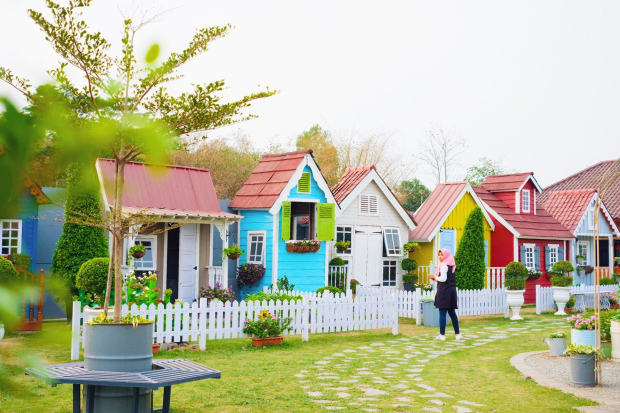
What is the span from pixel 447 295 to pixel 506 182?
14257mm

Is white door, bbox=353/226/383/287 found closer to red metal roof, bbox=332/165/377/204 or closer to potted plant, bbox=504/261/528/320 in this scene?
red metal roof, bbox=332/165/377/204

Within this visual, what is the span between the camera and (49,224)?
16766 mm

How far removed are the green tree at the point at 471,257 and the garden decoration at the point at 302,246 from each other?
210 inches

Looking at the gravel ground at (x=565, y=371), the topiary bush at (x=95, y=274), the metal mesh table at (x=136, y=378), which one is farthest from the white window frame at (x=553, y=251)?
the metal mesh table at (x=136, y=378)

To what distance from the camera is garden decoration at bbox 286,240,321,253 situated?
19.5m

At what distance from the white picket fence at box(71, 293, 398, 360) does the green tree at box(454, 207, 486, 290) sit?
6937 millimetres

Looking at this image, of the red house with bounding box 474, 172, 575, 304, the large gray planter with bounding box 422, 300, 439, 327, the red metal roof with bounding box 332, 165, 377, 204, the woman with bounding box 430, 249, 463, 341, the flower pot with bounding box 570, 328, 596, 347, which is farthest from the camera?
the red house with bounding box 474, 172, 575, 304

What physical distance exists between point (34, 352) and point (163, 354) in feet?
35.9

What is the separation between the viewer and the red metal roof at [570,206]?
2695cm

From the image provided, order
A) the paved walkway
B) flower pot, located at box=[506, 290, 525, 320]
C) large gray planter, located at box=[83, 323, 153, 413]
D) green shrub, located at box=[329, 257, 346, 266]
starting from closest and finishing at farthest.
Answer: large gray planter, located at box=[83, 323, 153, 413]
the paved walkway
flower pot, located at box=[506, 290, 525, 320]
green shrub, located at box=[329, 257, 346, 266]

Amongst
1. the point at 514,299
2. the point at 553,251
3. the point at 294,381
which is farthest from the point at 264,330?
the point at 553,251

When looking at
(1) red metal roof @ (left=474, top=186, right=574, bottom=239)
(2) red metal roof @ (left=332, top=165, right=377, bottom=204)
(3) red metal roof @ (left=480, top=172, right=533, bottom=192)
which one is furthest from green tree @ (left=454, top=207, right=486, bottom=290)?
(3) red metal roof @ (left=480, top=172, right=533, bottom=192)

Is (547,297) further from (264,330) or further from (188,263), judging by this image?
(264,330)

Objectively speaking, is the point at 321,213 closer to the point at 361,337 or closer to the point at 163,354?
the point at 361,337
